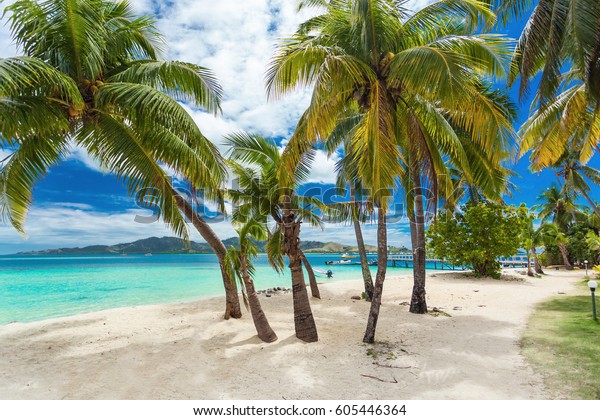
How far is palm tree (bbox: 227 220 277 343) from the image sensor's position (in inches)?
293

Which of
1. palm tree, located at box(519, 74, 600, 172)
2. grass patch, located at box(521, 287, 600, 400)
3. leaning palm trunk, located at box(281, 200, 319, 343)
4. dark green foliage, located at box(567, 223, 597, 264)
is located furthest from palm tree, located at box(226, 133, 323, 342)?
dark green foliage, located at box(567, 223, 597, 264)

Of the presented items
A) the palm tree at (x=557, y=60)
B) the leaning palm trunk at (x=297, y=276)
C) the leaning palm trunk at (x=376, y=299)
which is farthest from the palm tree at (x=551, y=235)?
the leaning palm trunk at (x=297, y=276)

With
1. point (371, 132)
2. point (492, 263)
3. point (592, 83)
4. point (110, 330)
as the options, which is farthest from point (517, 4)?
point (492, 263)

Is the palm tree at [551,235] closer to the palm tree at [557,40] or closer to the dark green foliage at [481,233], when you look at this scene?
the dark green foliage at [481,233]

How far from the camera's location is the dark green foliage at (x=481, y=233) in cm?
1838

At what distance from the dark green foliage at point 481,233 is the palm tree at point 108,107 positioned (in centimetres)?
1559

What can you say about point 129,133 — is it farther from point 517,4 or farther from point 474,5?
point 517,4

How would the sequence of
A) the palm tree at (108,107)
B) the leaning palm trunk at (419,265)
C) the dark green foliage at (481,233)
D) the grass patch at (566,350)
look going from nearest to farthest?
the grass patch at (566,350) < the palm tree at (108,107) < the leaning palm trunk at (419,265) < the dark green foliage at (481,233)

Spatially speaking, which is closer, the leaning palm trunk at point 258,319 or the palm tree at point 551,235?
the leaning palm trunk at point 258,319

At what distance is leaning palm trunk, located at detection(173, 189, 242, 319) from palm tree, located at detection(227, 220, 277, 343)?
0.66 metres

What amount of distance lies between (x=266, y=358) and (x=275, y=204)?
164 inches

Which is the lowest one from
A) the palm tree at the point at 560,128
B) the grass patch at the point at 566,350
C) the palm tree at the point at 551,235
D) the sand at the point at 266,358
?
the sand at the point at 266,358

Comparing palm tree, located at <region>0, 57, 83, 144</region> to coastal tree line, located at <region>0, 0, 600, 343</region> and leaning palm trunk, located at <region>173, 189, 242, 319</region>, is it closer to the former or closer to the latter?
coastal tree line, located at <region>0, 0, 600, 343</region>

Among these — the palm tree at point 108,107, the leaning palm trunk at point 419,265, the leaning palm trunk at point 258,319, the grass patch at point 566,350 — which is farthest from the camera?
the leaning palm trunk at point 419,265
